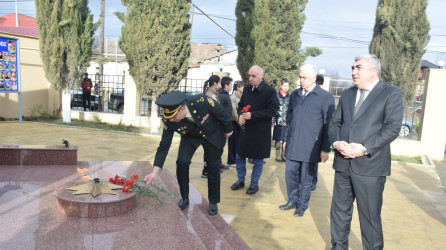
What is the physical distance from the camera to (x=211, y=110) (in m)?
3.27

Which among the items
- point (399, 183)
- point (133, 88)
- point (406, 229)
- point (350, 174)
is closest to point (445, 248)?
point (406, 229)

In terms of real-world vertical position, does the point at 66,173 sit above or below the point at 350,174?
below

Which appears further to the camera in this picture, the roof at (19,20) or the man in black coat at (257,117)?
the roof at (19,20)

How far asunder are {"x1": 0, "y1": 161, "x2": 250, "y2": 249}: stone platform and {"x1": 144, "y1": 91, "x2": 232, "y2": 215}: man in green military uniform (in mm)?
290

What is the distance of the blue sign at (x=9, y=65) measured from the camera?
8.07 m

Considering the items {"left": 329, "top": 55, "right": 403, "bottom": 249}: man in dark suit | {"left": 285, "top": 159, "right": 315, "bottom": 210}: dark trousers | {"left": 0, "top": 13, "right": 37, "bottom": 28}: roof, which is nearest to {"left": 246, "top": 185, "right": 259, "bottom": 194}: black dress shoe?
{"left": 285, "top": 159, "right": 315, "bottom": 210}: dark trousers

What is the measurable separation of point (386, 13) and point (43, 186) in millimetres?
10115

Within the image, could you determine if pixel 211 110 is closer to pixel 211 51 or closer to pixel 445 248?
pixel 445 248

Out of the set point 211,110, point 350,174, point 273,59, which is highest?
point 273,59

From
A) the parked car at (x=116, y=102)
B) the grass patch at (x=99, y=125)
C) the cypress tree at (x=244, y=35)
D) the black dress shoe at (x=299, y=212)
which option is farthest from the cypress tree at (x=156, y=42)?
the black dress shoe at (x=299, y=212)

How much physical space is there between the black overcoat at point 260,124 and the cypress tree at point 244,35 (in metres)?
5.36

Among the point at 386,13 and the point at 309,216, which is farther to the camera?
the point at 386,13

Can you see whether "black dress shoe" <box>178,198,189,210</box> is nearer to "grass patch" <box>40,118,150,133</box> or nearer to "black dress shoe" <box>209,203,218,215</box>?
"black dress shoe" <box>209,203,218,215</box>

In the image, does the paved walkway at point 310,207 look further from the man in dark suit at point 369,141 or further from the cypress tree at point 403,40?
the cypress tree at point 403,40
